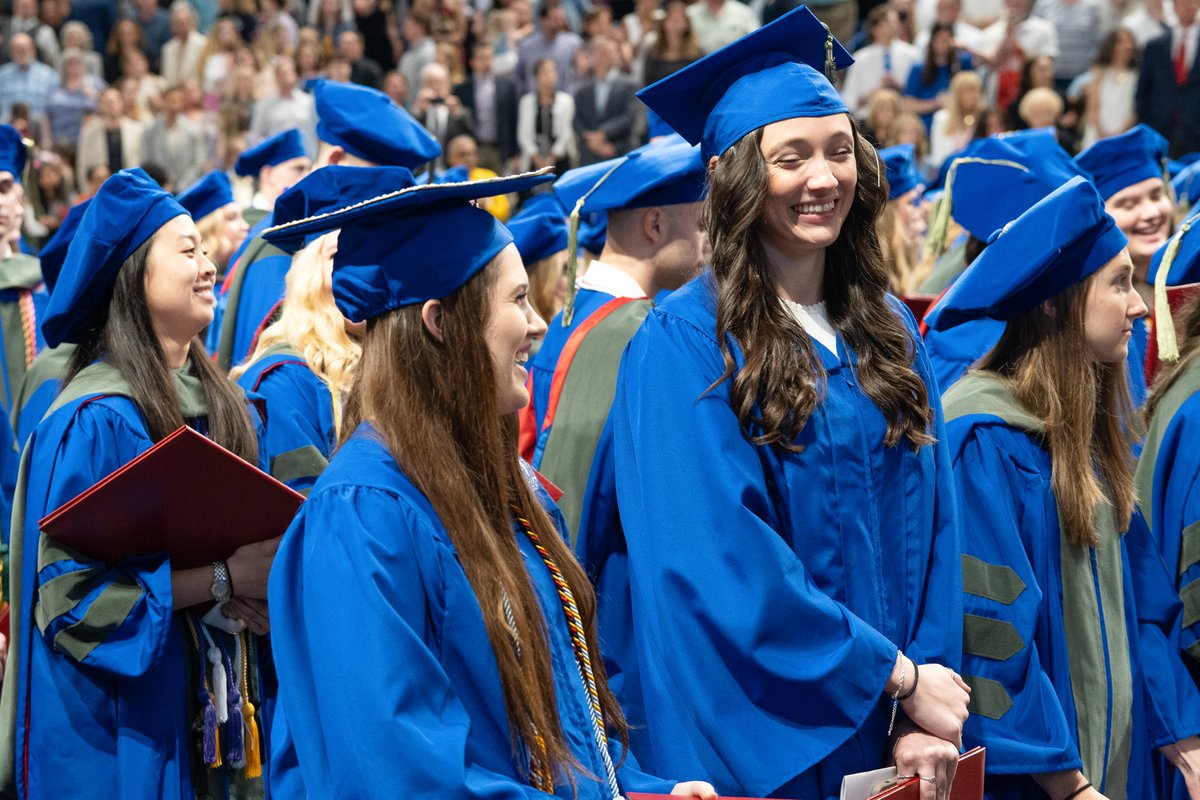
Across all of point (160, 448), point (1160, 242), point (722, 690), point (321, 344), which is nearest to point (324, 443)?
point (321, 344)

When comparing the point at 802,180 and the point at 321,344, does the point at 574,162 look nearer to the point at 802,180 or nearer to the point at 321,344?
the point at 321,344

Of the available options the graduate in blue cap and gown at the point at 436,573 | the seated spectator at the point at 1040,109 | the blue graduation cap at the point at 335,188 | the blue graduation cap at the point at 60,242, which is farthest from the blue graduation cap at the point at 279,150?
the seated spectator at the point at 1040,109

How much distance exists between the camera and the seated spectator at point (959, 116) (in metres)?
12.1

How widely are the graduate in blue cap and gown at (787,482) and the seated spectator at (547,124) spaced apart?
1205cm

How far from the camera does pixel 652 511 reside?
2.97 metres

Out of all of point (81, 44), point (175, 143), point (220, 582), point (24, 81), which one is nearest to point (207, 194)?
point (220, 582)

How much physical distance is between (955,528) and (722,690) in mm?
589

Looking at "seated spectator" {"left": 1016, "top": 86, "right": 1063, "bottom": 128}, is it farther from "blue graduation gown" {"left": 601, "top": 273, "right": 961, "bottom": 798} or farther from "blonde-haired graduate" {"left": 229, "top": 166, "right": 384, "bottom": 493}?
"blue graduation gown" {"left": 601, "top": 273, "right": 961, "bottom": 798}

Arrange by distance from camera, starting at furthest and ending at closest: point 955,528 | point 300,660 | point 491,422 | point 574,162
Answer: point 574,162 → point 955,528 → point 491,422 → point 300,660

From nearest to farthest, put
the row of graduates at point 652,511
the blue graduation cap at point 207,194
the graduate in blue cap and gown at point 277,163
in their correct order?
1. the row of graduates at point 652,511
2. the blue graduation cap at point 207,194
3. the graduate in blue cap and gown at point 277,163

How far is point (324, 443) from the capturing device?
4375 mm

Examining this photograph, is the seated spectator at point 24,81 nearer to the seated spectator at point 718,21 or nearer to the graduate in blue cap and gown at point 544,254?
the seated spectator at point 718,21

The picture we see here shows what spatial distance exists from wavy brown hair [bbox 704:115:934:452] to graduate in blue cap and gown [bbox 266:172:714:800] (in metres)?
0.48

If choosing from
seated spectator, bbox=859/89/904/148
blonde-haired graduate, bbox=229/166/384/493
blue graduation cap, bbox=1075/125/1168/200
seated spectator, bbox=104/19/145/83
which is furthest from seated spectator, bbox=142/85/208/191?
blonde-haired graduate, bbox=229/166/384/493
